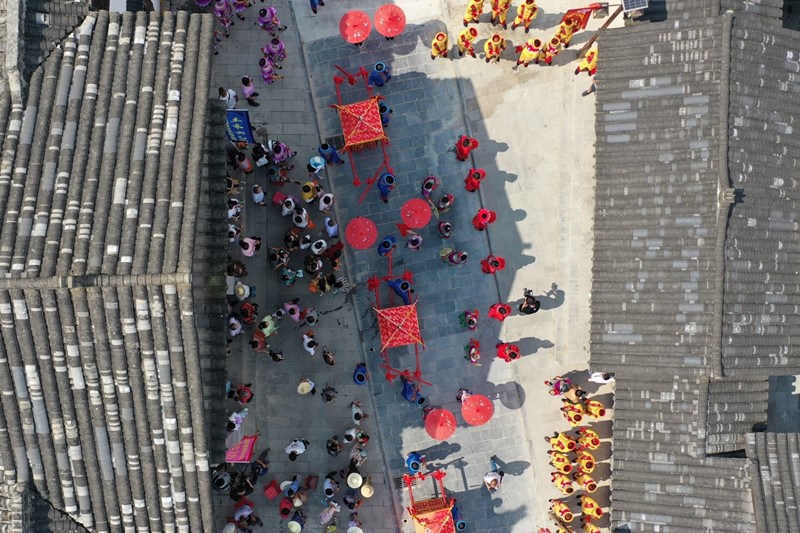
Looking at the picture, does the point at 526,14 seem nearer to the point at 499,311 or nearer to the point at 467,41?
the point at 467,41

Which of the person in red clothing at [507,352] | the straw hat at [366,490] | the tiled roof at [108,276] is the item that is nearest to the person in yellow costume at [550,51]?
the person in red clothing at [507,352]

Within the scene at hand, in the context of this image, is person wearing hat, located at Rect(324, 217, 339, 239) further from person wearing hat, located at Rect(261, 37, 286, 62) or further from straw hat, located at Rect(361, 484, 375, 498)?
straw hat, located at Rect(361, 484, 375, 498)

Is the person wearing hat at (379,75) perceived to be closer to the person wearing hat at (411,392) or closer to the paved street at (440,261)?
the paved street at (440,261)

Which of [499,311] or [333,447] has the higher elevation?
[499,311]

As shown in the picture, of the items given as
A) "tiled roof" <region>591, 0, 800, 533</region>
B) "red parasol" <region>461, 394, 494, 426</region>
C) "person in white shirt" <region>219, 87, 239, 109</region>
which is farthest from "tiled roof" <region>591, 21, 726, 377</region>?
"person in white shirt" <region>219, 87, 239, 109</region>

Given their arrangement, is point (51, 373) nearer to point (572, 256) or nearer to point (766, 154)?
point (572, 256)

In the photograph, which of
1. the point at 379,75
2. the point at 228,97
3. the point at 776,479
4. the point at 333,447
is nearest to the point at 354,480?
the point at 333,447

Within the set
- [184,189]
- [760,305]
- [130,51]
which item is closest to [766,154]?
[760,305]
